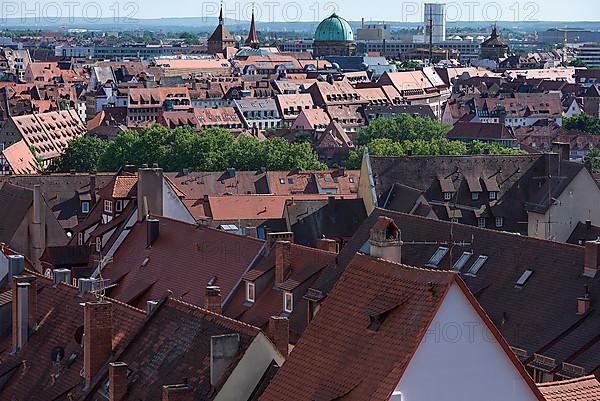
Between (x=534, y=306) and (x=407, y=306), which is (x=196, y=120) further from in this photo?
(x=407, y=306)

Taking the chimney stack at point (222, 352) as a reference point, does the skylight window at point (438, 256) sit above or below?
below

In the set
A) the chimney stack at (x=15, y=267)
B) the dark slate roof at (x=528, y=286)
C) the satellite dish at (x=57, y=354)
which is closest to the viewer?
the satellite dish at (x=57, y=354)

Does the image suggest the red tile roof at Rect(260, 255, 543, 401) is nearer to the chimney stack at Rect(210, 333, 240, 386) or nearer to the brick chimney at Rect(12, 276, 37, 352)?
the chimney stack at Rect(210, 333, 240, 386)

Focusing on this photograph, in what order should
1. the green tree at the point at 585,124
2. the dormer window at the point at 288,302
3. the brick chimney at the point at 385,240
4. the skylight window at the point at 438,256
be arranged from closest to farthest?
the brick chimney at the point at 385,240 < the dormer window at the point at 288,302 < the skylight window at the point at 438,256 < the green tree at the point at 585,124

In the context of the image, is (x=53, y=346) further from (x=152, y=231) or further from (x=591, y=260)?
(x=152, y=231)

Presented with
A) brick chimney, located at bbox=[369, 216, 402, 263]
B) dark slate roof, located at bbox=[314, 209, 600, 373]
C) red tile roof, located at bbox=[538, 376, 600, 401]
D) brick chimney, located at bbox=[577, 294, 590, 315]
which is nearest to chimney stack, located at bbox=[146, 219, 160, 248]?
dark slate roof, located at bbox=[314, 209, 600, 373]

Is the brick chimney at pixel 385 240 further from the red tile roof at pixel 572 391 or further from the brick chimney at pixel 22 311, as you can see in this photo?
the brick chimney at pixel 22 311

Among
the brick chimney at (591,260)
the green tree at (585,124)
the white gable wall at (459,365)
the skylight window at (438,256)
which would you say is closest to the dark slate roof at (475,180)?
the skylight window at (438,256)
